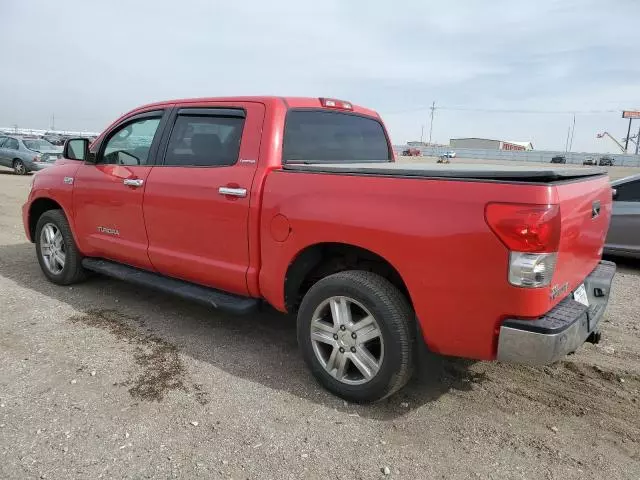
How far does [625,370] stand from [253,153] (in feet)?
10.0

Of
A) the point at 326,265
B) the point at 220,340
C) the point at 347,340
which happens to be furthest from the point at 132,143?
the point at 347,340

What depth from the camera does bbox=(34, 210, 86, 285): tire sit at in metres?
5.14

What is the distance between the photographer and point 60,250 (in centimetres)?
530

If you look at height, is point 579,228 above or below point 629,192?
above

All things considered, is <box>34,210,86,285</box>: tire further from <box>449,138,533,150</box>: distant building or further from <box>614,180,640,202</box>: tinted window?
<box>449,138,533,150</box>: distant building

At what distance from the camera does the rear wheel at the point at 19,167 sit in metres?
19.5

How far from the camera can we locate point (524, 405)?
10.3 ft

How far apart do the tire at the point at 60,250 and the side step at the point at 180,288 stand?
22cm

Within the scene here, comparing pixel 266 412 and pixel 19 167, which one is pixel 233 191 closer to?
pixel 266 412

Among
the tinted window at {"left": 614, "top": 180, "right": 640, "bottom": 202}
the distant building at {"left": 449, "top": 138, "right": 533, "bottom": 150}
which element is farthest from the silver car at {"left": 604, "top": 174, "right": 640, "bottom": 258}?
the distant building at {"left": 449, "top": 138, "right": 533, "bottom": 150}

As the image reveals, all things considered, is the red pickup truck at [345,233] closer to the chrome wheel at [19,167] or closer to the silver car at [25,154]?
the silver car at [25,154]

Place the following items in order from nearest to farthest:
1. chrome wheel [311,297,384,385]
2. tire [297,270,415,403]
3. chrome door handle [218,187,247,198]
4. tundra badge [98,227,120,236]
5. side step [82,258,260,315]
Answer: tire [297,270,415,403], chrome wheel [311,297,384,385], chrome door handle [218,187,247,198], side step [82,258,260,315], tundra badge [98,227,120,236]

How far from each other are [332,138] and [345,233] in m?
1.45

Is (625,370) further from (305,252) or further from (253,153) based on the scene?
(253,153)
